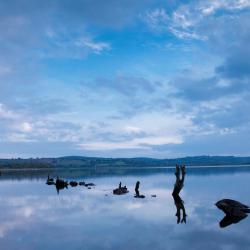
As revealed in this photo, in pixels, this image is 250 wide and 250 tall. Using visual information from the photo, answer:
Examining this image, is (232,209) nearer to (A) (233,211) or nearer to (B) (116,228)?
(A) (233,211)

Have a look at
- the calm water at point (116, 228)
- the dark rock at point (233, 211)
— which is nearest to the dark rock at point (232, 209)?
the dark rock at point (233, 211)

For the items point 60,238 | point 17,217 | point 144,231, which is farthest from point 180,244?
point 17,217

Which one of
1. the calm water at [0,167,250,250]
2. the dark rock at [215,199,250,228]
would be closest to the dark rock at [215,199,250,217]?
the dark rock at [215,199,250,228]

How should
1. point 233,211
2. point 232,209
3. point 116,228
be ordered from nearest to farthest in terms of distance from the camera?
point 116,228, point 233,211, point 232,209

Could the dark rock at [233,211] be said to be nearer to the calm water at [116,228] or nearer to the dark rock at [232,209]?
the dark rock at [232,209]

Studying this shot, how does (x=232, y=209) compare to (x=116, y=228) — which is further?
(x=232, y=209)

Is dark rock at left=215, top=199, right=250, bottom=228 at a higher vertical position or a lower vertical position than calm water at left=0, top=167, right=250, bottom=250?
higher

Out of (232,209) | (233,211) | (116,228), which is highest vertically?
(232,209)

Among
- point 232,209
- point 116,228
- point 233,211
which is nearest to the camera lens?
point 116,228

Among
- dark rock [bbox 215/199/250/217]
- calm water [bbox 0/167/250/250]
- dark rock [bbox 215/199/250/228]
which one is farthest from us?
dark rock [bbox 215/199/250/217]

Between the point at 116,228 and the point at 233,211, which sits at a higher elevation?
the point at 233,211

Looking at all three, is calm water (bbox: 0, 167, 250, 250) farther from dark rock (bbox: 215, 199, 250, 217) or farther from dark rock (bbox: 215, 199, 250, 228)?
dark rock (bbox: 215, 199, 250, 217)

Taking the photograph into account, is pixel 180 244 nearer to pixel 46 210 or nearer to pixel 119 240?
pixel 119 240

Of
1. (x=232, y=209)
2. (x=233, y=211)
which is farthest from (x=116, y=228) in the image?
(x=232, y=209)
